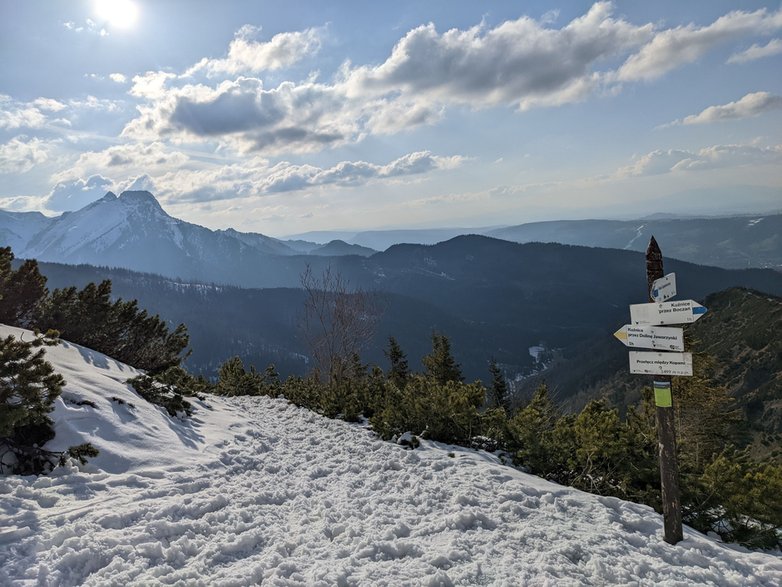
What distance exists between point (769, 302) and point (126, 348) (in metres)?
126

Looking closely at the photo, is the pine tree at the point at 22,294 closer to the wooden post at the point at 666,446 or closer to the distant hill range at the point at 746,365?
the wooden post at the point at 666,446

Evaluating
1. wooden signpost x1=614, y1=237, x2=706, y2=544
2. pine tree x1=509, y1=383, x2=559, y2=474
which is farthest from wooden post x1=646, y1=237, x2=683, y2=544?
pine tree x1=509, y1=383, x2=559, y2=474

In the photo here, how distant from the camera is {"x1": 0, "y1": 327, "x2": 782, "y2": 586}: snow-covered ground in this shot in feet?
16.5

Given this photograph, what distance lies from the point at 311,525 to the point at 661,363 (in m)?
5.55

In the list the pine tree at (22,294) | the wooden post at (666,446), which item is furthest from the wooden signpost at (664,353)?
the pine tree at (22,294)

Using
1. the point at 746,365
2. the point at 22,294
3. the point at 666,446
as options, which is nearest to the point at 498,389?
the point at 22,294

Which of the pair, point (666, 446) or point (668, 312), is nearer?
point (668, 312)

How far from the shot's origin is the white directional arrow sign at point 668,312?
18.5 feet

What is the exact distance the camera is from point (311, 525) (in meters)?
6.61

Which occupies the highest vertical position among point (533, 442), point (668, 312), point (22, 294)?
point (22, 294)

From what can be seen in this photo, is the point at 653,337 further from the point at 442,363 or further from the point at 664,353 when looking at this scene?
the point at 442,363

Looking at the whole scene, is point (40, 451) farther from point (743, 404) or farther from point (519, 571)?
point (743, 404)

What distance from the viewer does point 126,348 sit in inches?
655

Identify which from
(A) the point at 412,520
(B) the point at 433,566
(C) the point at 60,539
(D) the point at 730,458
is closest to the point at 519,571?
(B) the point at 433,566
